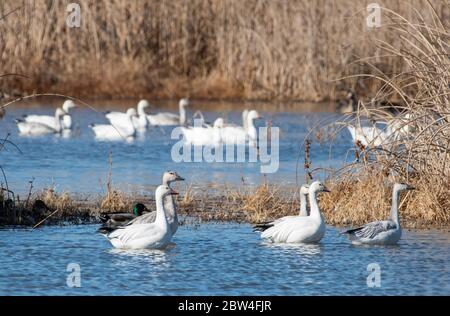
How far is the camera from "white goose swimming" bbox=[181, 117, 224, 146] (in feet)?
71.0

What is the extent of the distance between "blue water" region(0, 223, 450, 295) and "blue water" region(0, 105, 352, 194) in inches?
87.9

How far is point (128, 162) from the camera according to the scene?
744 inches

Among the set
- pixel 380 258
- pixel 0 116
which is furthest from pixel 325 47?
pixel 380 258

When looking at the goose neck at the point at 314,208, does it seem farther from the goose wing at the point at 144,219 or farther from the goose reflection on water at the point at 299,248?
the goose wing at the point at 144,219

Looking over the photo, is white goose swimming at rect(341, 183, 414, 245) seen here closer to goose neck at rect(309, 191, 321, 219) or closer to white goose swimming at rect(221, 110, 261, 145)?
goose neck at rect(309, 191, 321, 219)

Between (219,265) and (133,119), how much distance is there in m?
14.0

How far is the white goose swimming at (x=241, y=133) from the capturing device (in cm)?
2155

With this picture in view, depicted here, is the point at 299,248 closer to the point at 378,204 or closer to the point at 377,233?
the point at 377,233

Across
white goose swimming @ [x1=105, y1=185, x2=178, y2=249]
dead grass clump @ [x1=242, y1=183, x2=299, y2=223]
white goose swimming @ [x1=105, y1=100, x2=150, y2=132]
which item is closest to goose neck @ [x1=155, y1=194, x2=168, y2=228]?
white goose swimming @ [x1=105, y1=185, x2=178, y2=249]

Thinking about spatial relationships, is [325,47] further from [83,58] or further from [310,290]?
[310,290]

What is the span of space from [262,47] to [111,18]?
3.99m
